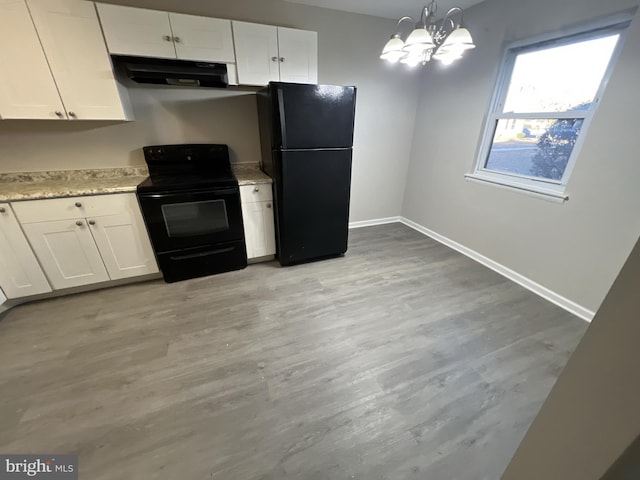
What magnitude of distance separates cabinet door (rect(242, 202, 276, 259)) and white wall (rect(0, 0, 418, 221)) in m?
0.73

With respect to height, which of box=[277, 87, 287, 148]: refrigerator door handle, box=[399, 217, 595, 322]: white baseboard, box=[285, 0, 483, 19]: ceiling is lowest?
box=[399, 217, 595, 322]: white baseboard

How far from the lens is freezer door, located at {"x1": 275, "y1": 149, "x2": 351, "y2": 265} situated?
241cm

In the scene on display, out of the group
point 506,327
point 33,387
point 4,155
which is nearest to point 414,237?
point 506,327

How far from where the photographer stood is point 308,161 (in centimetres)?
240

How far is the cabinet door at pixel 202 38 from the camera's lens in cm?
209

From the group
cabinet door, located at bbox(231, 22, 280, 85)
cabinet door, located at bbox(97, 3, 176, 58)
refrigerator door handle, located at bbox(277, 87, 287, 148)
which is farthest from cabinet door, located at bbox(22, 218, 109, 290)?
cabinet door, located at bbox(231, 22, 280, 85)

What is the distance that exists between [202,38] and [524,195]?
3111 mm

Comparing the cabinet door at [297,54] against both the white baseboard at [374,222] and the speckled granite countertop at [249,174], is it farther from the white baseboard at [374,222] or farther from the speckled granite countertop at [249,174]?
the white baseboard at [374,222]

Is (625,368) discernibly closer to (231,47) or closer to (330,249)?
(330,249)

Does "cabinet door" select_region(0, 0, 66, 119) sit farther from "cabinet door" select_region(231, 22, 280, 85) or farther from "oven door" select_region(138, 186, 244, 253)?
"cabinet door" select_region(231, 22, 280, 85)

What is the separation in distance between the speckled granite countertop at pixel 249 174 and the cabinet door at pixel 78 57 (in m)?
1.06

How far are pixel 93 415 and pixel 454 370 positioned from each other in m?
2.06

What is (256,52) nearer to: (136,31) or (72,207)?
(136,31)

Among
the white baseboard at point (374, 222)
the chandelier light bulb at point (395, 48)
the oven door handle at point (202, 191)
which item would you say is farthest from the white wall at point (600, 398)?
the white baseboard at point (374, 222)
